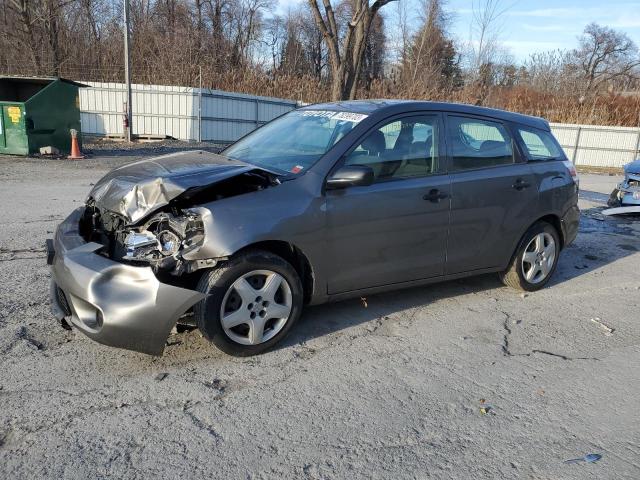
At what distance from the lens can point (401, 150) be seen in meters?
4.36

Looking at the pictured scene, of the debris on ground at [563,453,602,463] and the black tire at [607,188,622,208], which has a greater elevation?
the black tire at [607,188,622,208]

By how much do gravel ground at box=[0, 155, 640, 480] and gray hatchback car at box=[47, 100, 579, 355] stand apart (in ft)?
0.96

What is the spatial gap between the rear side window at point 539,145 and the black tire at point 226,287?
114 inches

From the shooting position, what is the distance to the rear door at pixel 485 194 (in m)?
4.64

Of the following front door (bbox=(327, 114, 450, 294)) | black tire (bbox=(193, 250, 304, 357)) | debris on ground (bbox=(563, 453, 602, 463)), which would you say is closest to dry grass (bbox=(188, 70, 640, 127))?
front door (bbox=(327, 114, 450, 294))

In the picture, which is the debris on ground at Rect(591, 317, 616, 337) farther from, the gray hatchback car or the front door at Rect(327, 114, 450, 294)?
the front door at Rect(327, 114, 450, 294)

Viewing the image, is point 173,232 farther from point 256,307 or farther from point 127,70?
point 127,70

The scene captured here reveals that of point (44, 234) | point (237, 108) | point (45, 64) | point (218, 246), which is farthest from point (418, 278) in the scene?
point (45, 64)

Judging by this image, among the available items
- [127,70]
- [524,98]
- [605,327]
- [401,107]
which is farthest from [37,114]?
[524,98]

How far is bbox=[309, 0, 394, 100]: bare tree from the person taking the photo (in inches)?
843

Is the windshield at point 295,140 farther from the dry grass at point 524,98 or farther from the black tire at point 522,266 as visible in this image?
the dry grass at point 524,98

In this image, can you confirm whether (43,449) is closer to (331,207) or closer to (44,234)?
(331,207)

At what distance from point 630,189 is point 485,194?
632 centimetres

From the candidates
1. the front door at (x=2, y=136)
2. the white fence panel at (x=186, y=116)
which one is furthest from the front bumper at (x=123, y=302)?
the white fence panel at (x=186, y=116)
